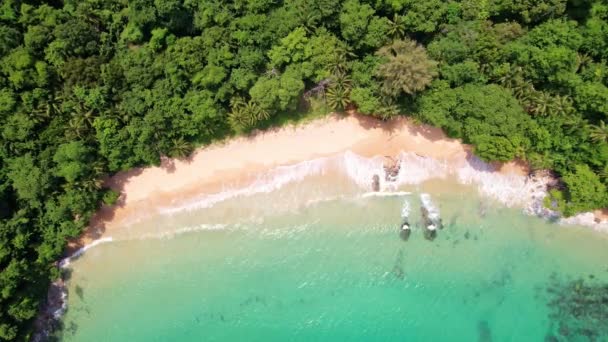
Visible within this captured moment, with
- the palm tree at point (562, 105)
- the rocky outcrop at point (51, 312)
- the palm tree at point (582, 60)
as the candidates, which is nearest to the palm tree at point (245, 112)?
the rocky outcrop at point (51, 312)

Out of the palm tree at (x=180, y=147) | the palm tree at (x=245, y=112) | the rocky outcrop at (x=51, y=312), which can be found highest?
the palm tree at (x=245, y=112)

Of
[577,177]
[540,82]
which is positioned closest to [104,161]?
[540,82]

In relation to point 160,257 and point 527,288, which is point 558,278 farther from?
point 160,257

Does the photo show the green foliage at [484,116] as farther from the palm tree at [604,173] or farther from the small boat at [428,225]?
the small boat at [428,225]

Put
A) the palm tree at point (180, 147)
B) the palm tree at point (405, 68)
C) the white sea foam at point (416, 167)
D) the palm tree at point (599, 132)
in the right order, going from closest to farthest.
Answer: the palm tree at point (405, 68)
the palm tree at point (599, 132)
the palm tree at point (180, 147)
the white sea foam at point (416, 167)

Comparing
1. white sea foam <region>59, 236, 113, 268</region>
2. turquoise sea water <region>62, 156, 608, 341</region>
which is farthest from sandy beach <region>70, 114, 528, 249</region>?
turquoise sea water <region>62, 156, 608, 341</region>

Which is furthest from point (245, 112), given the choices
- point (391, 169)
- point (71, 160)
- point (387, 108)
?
point (71, 160)
